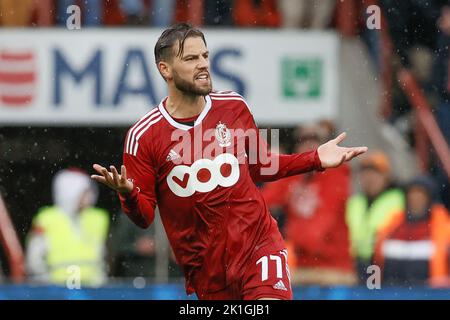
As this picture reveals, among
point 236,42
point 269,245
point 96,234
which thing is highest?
point 236,42

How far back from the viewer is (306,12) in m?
13.1

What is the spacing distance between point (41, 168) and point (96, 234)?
1.19 m

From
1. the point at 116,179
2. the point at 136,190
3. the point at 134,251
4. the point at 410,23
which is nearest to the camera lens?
the point at 116,179

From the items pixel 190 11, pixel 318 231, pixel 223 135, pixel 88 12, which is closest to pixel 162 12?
pixel 190 11

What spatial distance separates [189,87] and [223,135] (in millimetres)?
315

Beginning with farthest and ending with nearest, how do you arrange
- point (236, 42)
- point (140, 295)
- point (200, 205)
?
point (236, 42)
point (140, 295)
point (200, 205)

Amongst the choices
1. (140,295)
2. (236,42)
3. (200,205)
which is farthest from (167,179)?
(236,42)

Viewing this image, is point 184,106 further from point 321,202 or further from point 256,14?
point 256,14

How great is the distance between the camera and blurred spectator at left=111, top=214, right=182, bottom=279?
12164 mm

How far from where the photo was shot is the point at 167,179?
25.6 feet

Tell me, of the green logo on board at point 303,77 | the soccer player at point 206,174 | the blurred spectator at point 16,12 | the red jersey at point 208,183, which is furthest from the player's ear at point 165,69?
the blurred spectator at point 16,12

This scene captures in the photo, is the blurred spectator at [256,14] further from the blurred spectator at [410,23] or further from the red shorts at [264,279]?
the red shorts at [264,279]

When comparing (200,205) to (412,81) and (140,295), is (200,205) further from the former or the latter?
(412,81)

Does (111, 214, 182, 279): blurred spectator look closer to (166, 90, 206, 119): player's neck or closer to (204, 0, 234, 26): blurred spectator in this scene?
(204, 0, 234, 26): blurred spectator
